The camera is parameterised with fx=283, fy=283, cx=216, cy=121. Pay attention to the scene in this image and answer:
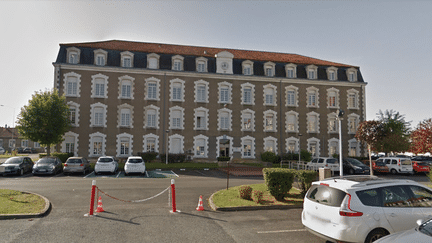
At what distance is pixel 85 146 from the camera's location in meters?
30.4

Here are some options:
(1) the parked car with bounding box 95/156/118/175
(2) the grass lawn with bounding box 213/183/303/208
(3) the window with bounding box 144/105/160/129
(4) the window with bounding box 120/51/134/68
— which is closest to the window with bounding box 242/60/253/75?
(3) the window with bounding box 144/105/160/129

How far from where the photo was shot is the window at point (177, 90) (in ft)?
108

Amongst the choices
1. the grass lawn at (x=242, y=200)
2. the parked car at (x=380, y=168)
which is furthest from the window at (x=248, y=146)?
the grass lawn at (x=242, y=200)

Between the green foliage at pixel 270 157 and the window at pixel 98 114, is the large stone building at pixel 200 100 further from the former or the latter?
the green foliage at pixel 270 157

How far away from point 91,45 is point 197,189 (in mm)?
25546

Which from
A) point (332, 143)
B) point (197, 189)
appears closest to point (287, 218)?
point (197, 189)

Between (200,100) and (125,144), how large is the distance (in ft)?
32.2

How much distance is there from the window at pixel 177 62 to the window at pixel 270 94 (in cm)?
1058

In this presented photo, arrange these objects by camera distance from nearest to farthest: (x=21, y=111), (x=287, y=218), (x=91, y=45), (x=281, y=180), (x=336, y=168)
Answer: (x=287, y=218) → (x=281, y=180) → (x=336, y=168) → (x=21, y=111) → (x=91, y=45)

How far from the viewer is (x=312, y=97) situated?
119ft

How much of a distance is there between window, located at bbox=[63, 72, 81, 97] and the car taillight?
101 ft

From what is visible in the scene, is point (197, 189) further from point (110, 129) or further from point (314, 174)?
point (110, 129)

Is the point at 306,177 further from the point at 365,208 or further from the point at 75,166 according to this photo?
the point at 75,166

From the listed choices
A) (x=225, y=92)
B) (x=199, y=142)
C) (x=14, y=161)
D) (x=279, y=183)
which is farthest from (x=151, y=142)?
(x=279, y=183)
